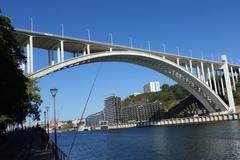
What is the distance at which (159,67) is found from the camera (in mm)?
66812

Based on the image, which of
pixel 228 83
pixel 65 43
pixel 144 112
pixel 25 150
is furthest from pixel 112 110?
pixel 25 150

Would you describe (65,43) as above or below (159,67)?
above

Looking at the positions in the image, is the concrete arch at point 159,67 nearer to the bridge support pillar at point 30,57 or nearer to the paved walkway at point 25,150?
the bridge support pillar at point 30,57

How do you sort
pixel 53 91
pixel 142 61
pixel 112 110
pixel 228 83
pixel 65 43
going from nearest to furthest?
1. pixel 53 91
2. pixel 65 43
3. pixel 142 61
4. pixel 228 83
5. pixel 112 110

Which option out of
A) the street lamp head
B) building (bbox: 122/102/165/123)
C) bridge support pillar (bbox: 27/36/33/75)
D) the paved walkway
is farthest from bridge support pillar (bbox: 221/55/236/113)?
the street lamp head

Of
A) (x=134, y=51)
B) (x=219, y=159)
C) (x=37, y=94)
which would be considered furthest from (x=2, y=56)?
(x=134, y=51)

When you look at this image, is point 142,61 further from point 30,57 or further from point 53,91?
point 53,91

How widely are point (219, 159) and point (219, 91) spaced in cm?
7123

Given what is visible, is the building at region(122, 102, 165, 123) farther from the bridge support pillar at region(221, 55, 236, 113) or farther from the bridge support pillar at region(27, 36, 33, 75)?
the bridge support pillar at region(27, 36, 33, 75)

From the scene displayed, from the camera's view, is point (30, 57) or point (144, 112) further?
point (144, 112)

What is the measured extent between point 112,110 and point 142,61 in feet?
387

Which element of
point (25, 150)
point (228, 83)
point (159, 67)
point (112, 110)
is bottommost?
point (25, 150)

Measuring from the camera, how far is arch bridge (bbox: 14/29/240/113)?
41400 millimetres

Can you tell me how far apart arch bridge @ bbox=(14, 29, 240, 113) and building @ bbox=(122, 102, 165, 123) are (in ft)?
149
